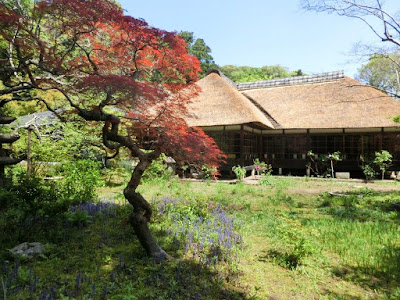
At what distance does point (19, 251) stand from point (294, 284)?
12.0 ft

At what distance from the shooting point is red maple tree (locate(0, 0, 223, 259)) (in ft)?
13.2

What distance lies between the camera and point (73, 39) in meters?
4.71

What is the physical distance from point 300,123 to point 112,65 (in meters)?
13.2

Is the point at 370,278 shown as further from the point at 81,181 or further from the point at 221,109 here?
the point at 221,109

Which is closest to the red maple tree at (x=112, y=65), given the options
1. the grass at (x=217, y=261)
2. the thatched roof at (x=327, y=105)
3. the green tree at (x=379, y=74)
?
the grass at (x=217, y=261)

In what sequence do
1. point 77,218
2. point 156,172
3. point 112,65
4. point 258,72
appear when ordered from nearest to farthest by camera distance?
point 77,218
point 112,65
point 156,172
point 258,72

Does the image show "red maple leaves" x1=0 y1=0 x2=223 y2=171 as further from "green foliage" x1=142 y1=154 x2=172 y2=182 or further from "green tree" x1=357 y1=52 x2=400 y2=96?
"green tree" x1=357 y1=52 x2=400 y2=96

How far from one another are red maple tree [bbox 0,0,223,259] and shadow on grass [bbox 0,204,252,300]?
0.42m

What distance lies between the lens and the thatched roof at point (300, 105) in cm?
1417

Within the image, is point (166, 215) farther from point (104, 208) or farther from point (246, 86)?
point (246, 86)

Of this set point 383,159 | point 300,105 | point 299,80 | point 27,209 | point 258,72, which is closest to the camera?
point 27,209

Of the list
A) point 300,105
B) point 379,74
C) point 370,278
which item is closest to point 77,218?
point 370,278

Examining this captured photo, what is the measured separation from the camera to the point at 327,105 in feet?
53.9

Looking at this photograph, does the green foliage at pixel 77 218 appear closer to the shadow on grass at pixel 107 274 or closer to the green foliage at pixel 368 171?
the shadow on grass at pixel 107 274
